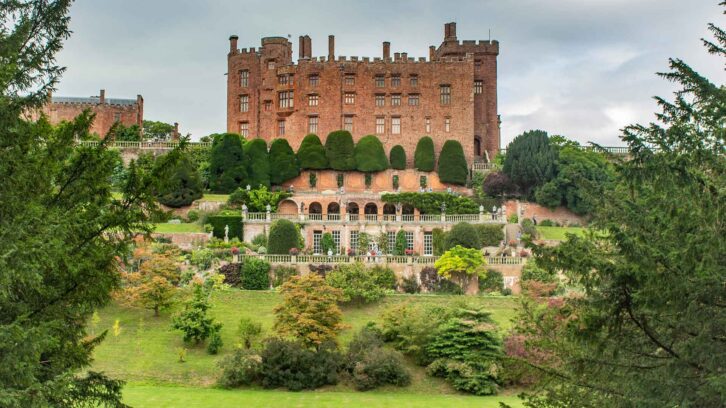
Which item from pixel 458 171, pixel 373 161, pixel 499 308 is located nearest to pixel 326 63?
pixel 373 161

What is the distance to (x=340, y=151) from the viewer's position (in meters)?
60.0

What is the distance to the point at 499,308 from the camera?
125 feet

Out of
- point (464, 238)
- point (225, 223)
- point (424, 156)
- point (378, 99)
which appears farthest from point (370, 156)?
point (464, 238)

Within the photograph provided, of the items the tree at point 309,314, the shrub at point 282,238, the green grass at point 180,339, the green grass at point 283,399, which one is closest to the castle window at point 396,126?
the shrub at point 282,238

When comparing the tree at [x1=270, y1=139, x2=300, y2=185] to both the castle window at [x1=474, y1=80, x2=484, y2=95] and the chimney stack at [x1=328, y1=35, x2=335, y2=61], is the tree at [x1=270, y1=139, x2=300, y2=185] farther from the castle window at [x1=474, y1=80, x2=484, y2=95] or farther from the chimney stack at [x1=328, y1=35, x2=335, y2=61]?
the castle window at [x1=474, y1=80, x2=484, y2=95]

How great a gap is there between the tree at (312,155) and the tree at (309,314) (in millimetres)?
25453

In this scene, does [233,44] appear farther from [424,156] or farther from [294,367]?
[294,367]

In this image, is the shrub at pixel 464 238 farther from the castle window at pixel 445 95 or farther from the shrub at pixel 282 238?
the castle window at pixel 445 95

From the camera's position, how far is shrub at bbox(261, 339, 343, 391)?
3125 cm

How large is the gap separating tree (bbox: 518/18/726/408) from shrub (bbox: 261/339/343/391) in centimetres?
2077

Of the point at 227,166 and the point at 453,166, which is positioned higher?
the point at 453,166

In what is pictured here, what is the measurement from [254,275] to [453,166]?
22.5 m

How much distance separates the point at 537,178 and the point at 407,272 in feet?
55.1

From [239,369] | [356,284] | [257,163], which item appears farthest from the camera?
[257,163]
